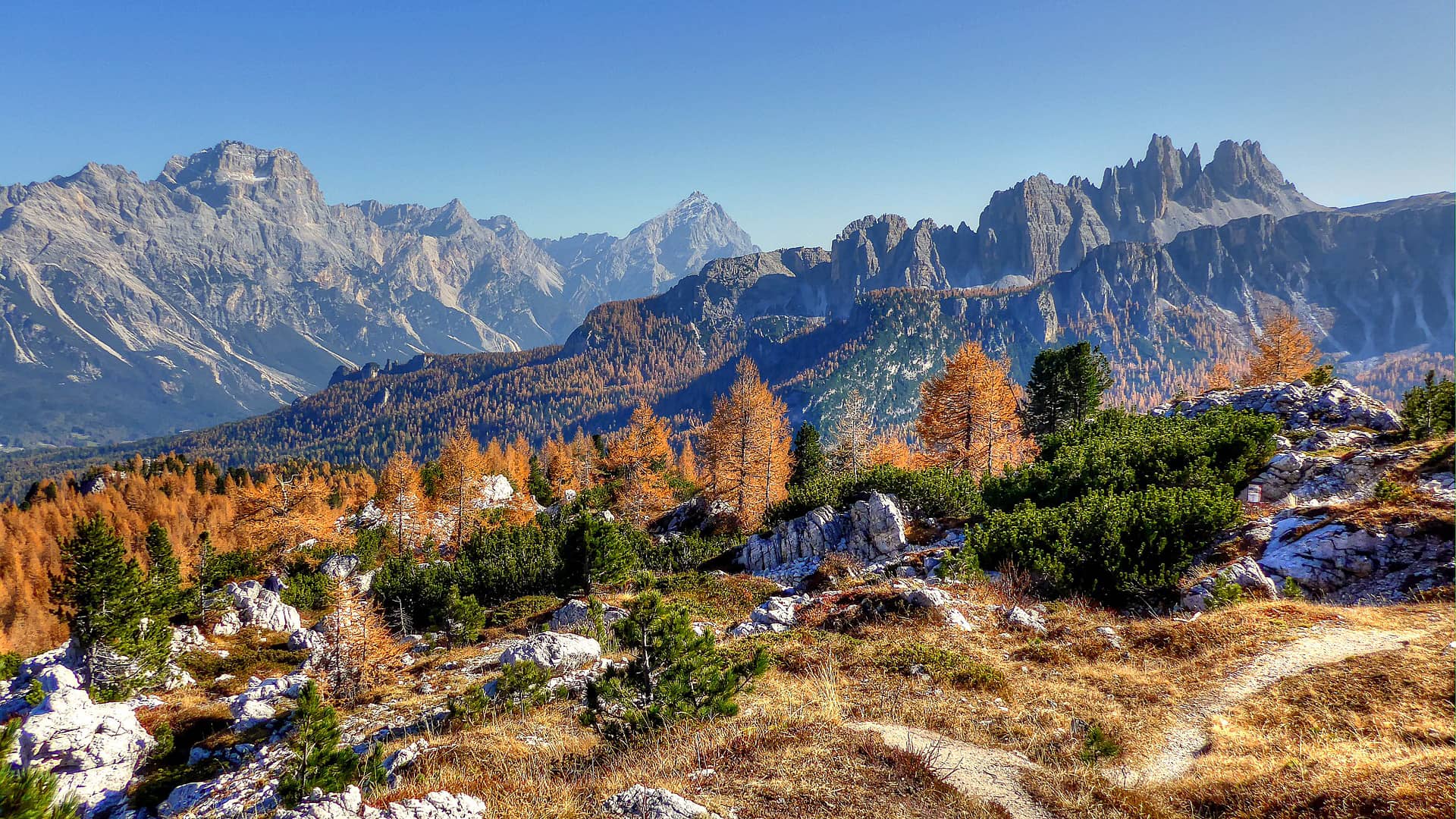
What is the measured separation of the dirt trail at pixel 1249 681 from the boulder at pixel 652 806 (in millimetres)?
5253

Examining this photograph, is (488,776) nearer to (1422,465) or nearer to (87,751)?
(87,751)

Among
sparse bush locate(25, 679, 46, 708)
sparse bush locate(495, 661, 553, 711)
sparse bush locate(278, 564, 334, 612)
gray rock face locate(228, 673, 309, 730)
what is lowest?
sparse bush locate(278, 564, 334, 612)

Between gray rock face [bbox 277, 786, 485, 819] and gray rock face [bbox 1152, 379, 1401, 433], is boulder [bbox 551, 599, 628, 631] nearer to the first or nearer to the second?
gray rock face [bbox 277, 786, 485, 819]

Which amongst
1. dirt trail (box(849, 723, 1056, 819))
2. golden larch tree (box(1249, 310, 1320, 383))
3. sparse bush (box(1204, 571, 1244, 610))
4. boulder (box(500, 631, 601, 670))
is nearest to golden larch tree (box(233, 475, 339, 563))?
boulder (box(500, 631, 601, 670))

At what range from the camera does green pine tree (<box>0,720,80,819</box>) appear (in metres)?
4.07

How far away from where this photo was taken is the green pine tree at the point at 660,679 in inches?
367

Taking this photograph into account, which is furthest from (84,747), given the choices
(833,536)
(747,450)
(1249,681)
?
(747,450)

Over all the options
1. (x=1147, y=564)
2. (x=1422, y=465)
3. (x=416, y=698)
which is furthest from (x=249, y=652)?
(x=1422, y=465)

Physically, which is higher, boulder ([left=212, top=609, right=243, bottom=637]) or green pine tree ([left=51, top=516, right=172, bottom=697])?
green pine tree ([left=51, top=516, right=172, bottom=697])

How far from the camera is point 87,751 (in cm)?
1430

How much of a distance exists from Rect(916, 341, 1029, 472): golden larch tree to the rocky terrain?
68.7 ft

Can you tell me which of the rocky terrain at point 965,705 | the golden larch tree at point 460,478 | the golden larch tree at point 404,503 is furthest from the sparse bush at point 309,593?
the rocky terrain at point 965,705

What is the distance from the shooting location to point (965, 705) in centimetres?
991

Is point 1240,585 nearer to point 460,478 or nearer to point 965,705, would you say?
point 965,705
